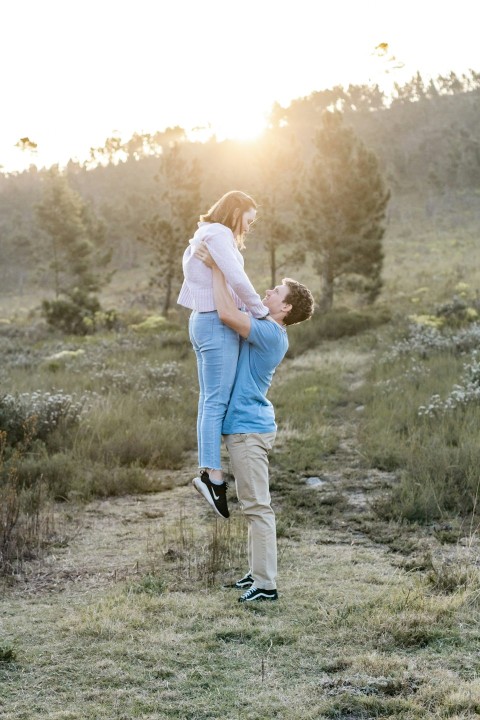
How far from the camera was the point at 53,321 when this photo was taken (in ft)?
89.6

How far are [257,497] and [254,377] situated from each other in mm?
714

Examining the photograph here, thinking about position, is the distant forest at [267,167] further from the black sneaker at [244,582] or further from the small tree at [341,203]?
the black sneaker at [244,582]

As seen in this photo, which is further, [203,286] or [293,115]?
[293,115]

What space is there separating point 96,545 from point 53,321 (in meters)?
22.1

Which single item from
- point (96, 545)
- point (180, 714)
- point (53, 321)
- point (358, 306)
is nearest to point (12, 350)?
point (53, 321)

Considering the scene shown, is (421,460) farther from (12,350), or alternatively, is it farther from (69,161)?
(69,161)

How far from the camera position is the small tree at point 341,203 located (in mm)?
27188

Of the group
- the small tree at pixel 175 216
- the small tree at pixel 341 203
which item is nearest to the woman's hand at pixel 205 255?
the small tree at pixel 341 203

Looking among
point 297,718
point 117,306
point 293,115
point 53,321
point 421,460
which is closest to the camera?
point 297,718

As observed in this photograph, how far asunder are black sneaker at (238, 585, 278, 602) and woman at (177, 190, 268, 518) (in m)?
0.55

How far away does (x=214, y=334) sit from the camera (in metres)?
4.53

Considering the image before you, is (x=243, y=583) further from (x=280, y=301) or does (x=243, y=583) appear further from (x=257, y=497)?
(x=280, y=301)

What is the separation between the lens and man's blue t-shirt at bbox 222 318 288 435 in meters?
4.61

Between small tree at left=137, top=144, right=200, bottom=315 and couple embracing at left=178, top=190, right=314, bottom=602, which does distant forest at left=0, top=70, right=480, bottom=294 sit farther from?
couple embracing at left=178, top=190, right=314, bottom=602
